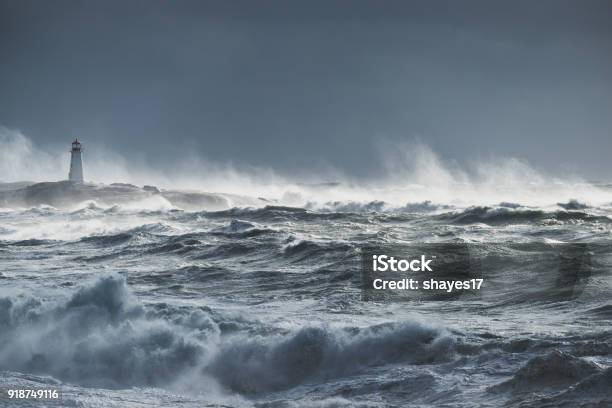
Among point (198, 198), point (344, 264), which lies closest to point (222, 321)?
point (344, 264)

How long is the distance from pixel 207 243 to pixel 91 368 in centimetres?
1414

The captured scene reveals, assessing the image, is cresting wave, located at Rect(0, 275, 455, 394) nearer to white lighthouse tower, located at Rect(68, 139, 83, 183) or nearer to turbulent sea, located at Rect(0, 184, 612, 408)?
turbulent sea, located at Rect(0, 184, 612, 408)

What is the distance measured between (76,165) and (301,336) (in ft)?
242

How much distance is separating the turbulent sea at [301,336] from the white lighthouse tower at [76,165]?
200 ft

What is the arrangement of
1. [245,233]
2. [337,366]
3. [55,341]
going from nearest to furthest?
[337,366]
[55,341]
[245,233]

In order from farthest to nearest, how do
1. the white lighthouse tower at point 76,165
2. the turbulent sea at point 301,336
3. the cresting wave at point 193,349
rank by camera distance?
the white lighthouse tower at point 76,165
the cresting wave at point 193,349
the turbulent sea at point 301,336

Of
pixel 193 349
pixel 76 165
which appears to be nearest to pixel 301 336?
pixel 193 349

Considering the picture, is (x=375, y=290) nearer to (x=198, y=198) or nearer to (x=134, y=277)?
(x=134, y=277)

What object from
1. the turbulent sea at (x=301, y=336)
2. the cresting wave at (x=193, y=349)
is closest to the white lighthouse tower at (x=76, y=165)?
the turbulent sea at (x=301, y=336)

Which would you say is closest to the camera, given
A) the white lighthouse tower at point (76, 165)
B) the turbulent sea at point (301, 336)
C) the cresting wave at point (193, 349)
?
the turbulent sea at point (301, 336)

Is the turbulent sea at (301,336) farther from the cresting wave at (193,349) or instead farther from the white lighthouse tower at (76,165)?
the white lighthouse tower at (76,165)

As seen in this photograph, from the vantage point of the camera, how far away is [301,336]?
36.6ft

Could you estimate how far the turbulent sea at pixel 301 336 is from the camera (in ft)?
29.9

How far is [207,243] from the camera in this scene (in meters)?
25.3
